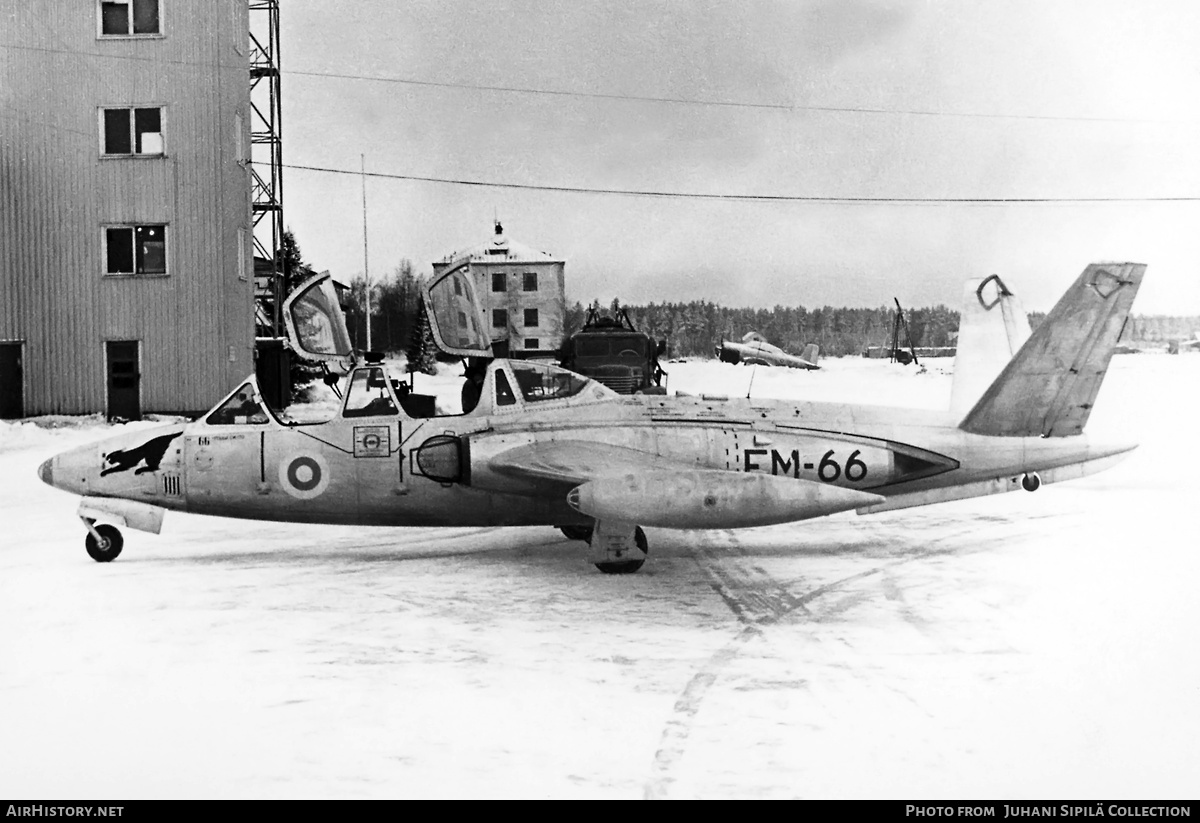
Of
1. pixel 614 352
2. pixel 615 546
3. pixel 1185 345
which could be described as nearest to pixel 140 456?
pixel 615 546

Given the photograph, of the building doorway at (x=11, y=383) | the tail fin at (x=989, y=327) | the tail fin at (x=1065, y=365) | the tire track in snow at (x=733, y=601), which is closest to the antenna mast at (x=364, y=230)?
the tire track in snow at (x=733, y=601)

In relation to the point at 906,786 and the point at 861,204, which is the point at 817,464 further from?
the point at 861,204

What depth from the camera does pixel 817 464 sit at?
770cm

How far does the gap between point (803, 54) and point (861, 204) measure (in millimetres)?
2506

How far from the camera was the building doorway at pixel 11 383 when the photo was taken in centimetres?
1611

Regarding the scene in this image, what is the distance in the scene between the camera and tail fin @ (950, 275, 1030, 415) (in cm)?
951

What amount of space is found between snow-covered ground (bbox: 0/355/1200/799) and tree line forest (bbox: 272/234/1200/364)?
10.9 feet

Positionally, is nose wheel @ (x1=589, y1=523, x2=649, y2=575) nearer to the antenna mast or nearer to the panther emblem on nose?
the panther emblem on nose

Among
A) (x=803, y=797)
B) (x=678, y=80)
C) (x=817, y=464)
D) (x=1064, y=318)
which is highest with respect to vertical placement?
(x=678, y=80)

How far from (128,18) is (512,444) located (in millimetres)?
13679

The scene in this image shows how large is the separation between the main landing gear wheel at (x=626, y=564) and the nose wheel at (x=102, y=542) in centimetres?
386

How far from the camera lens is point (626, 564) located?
285 inches

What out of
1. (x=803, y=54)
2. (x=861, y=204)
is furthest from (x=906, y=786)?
(x=861, y=204)

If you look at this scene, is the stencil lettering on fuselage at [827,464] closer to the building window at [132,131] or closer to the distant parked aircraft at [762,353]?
the distant parked aircraft at [762,353]
